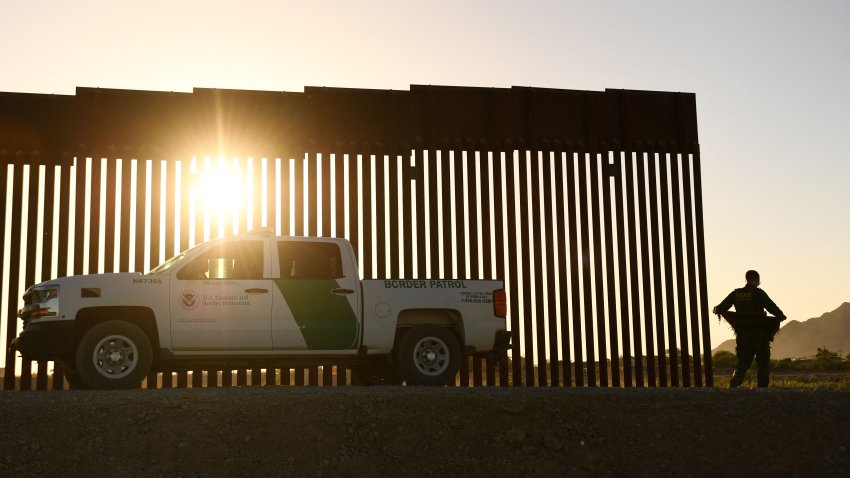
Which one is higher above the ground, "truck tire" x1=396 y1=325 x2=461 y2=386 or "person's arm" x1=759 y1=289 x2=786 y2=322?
"person's arm" x1=759 y1=289 x2=786 y2=322

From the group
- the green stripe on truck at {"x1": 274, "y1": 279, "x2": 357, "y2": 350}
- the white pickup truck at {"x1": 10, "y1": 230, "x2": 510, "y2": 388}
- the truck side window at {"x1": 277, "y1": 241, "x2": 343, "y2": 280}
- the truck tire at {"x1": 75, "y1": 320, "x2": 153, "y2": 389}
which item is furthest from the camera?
the truck side window at {"x1": 277, "y1": 241, "x2": 343, "y2": 280}

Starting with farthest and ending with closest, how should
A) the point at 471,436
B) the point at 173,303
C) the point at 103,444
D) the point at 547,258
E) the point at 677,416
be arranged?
the point at 547,258 → the point at 173,303 → the point at 677,416 → the point at 471,436 → the point at 103,444

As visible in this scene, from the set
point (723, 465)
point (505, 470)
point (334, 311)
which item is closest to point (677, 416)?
point (723, 465)

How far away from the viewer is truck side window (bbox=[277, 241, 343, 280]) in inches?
521

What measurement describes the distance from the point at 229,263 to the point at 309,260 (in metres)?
1.06

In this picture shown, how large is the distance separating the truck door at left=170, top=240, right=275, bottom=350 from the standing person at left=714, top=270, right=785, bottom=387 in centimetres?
726

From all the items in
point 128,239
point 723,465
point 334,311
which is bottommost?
point 723,465

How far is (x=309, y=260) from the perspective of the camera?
1337 centimetres

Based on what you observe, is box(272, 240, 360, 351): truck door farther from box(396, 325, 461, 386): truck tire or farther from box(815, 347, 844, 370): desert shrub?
box(815, 347, 844, 370): desert shrub

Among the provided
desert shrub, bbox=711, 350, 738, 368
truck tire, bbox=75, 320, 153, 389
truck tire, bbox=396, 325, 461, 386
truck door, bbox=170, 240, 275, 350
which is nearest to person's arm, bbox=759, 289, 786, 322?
truck tire, bbox=396, 325, 461, 386

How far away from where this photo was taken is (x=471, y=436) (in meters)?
10.6

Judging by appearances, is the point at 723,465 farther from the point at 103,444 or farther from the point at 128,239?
the point at 128,239

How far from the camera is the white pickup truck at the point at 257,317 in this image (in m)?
12.5

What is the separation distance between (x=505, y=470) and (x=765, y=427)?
3221mm
